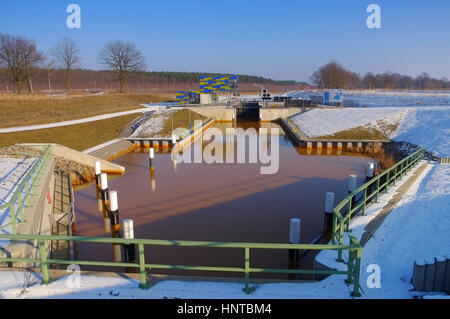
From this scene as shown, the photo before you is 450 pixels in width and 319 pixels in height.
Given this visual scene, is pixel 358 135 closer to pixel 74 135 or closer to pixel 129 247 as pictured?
pixel 74 135

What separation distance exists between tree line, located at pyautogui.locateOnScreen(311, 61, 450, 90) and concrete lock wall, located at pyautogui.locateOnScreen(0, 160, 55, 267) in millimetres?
89461

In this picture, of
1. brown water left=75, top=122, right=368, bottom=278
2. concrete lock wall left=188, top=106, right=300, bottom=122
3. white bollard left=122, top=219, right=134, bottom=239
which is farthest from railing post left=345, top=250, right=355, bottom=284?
concrete lock wall left=188, top=106, right=300, bottom=122

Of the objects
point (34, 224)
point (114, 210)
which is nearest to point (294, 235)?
point (114, 210)

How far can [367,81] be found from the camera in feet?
409

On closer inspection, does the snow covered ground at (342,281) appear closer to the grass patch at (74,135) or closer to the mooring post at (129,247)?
the mooring post at (129,247)

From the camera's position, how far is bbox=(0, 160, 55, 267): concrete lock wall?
21.5ft

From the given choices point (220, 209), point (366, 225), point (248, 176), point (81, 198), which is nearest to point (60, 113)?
point (81, 198)

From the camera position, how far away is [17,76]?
4675 centimetres

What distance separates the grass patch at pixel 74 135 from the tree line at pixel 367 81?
74468 millimetres

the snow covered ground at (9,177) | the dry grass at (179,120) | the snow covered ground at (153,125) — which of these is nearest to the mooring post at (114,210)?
the snow covered ground at (9,177)

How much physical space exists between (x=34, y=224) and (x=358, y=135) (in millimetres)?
26698

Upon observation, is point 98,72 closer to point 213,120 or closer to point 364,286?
point 213,120

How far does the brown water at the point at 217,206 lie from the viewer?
9.84 m

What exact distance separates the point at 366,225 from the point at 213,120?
36.3 m
